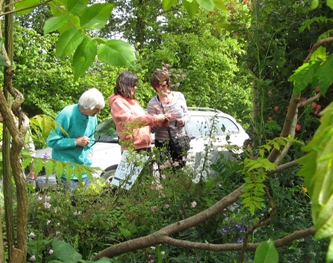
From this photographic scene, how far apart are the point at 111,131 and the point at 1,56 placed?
7270mm

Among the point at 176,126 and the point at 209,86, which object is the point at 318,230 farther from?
the point at 209,86

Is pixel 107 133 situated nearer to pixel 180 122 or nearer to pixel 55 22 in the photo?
pixel 180 122

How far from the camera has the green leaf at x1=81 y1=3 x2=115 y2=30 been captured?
1226mm

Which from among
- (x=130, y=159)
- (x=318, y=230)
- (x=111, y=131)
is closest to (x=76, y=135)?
(x=130, y=159)

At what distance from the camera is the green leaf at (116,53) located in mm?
1174

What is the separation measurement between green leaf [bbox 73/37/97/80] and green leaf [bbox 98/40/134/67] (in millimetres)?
20

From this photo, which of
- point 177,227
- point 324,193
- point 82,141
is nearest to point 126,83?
point 82,141

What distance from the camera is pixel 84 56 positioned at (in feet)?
4.10

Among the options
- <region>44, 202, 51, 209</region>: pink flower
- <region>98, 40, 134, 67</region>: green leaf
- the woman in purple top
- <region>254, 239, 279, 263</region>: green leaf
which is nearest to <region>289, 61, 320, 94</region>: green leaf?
<region>98, 40, 134, 67</region>: green leaf

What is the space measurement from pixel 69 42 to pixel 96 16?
0.30 feet

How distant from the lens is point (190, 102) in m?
17.1

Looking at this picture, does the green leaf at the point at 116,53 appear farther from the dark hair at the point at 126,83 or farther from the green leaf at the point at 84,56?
the dark hair at the point at 126,83

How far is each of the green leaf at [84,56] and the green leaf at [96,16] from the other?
0.04 m

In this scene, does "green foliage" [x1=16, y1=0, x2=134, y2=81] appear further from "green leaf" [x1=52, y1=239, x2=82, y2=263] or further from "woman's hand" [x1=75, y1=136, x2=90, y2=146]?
"woman's hand" [x1=75, y1=136, x2=90, y2=146]
